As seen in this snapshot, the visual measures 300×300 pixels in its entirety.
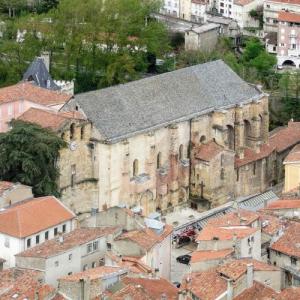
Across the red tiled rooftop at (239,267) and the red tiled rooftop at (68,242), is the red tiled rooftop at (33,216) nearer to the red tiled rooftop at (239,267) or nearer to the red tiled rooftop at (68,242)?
the red tiled rooftop at (68,242)

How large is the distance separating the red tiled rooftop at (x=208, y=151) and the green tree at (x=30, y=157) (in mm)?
14950

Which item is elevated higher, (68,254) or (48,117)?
(48,117)

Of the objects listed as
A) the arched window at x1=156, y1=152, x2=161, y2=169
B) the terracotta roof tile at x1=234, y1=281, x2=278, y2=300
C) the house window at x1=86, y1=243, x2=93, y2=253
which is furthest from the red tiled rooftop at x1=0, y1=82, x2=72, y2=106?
the terracotta roof tile at x1=234, y1=281, x2=278, y2=300

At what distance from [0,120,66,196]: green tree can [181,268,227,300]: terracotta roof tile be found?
62.7 feet

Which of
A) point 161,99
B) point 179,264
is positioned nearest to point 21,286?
point 179,264

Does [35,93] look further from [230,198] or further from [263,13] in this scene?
[263,13]

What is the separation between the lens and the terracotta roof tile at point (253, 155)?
103 meters

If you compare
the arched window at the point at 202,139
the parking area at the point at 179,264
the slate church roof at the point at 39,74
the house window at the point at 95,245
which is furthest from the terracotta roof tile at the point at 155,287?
the slate church roof at the point at 39,74

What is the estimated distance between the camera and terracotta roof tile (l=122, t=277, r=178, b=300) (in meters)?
70.6

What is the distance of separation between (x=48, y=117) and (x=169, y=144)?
37.1ft

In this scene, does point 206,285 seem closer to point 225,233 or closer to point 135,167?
point 225,233

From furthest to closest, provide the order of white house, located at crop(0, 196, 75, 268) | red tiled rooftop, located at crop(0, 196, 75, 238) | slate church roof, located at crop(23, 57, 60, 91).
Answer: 1. slate church roof, located at crop(23, 57, 60, 91)
2. red tiled rooftop, located at crop(0, 196, 75, 238)
3. white house, located at crop(0, 196, 75, 268)

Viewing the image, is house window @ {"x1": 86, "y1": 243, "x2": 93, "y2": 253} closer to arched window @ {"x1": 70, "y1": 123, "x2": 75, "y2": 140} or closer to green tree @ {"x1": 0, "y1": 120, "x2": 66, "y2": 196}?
green tree @ {"x1": 0, "y1": 120, "x2": 66, "y2": 196}

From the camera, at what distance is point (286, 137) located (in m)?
110
